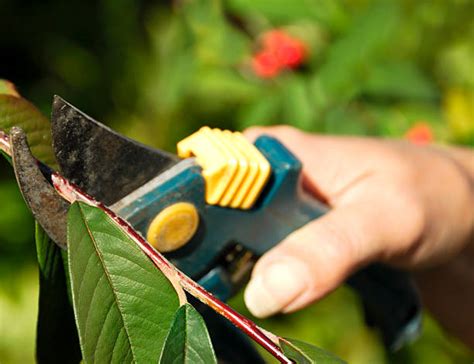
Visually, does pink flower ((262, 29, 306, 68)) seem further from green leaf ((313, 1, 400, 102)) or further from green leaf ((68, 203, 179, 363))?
green leaf ((68, 203, 179, 363))

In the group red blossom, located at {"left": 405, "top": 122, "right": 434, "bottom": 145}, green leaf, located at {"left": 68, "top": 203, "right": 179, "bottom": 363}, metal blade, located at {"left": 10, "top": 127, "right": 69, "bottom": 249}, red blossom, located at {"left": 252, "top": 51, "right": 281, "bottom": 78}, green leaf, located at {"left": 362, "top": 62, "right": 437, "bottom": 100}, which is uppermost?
metal blade, located at {"left": 10, "top": 127, "right": 69, "bottom": 249}

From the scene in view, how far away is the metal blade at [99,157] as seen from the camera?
0.79 meters

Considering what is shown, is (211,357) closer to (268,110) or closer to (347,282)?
(347,282)

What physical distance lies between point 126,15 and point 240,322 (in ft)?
6.49

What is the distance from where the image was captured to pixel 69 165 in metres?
0.82

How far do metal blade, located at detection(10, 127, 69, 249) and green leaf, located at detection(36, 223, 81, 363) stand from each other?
0.05 ft

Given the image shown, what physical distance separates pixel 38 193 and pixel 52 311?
5.1 inches

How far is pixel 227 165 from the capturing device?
94 cm

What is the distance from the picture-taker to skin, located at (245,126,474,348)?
1.11m

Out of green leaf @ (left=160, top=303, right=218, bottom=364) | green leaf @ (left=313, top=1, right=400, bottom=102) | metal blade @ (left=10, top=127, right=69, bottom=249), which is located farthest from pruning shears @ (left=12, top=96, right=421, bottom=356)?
green leaf @ (left=313, top=1, right=400, bottom=102)

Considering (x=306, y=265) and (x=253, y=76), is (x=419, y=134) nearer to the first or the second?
(x=253, y=76)

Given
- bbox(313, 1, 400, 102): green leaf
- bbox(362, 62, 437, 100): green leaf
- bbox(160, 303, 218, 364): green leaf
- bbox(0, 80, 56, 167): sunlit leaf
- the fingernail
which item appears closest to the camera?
bbox(160, 303, 218, 364): green leaf

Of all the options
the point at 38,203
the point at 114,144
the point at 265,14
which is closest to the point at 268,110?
the point at 265,14

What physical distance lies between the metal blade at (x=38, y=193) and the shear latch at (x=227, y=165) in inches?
7.7
